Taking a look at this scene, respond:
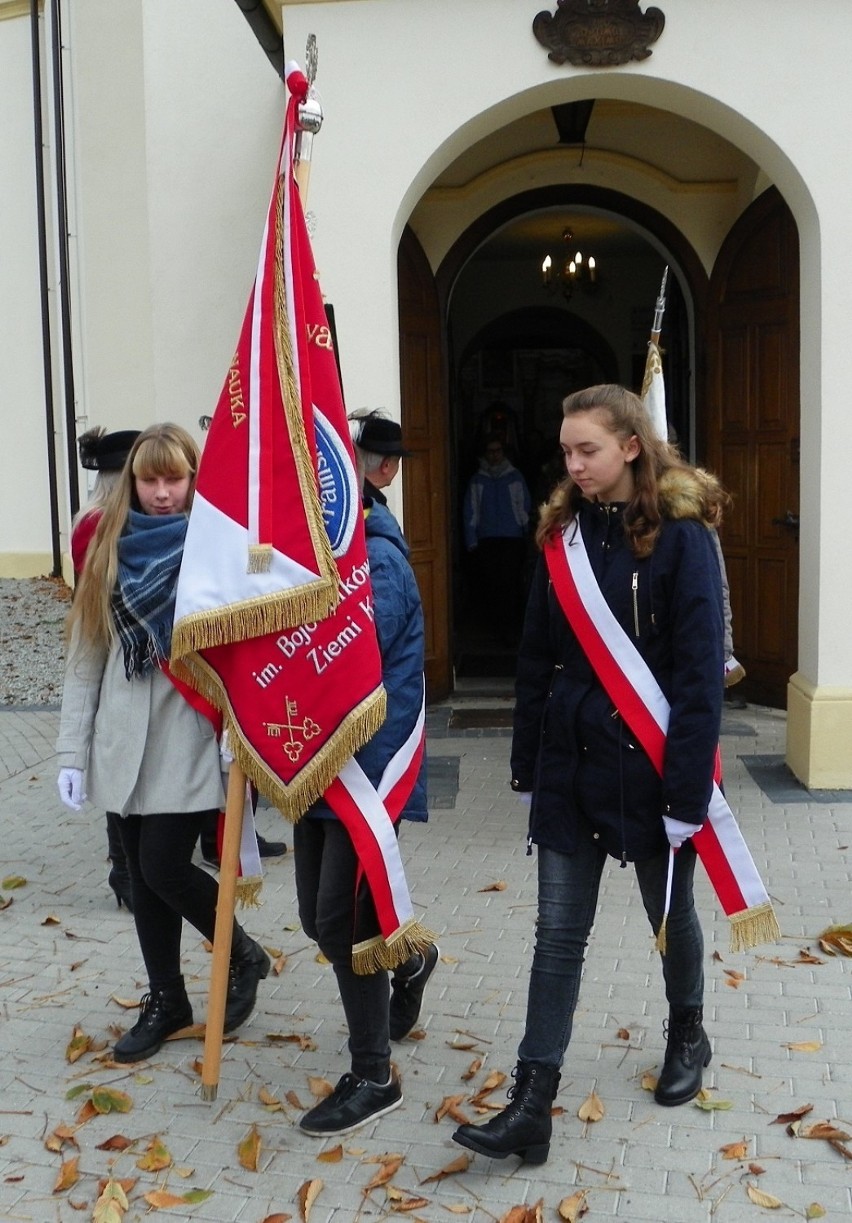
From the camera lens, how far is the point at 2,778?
704cm

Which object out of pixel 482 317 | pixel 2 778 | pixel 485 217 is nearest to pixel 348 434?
pixel 2 778

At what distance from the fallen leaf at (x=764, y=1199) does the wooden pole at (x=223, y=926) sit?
4.45ft

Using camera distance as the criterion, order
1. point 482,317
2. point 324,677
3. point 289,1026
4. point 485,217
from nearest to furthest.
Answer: point 324,677 → point 289,1026 → point 485,217 → point 482,317

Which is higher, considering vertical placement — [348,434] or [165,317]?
[165,317]

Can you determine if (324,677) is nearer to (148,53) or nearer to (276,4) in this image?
(276,4)

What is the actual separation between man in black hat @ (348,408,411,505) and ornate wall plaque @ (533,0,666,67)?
3.41 m

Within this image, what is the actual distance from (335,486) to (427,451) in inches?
206

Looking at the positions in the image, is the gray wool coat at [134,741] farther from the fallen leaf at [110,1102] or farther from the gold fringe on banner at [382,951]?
the fallen leaf at [110,1102]

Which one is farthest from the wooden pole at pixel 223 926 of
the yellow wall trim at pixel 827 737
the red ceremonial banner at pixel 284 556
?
the yellow wall trim at pixel 827 737

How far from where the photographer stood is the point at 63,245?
10.6 m

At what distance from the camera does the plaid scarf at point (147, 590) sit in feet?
11.4

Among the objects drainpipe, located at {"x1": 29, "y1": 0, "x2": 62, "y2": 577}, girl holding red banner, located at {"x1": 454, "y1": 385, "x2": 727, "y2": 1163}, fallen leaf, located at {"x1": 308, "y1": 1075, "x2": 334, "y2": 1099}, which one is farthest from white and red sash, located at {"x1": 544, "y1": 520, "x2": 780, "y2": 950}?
drainpipe, located at {"x1": 29, "y1": 0, "x2": 62, "y2": 577}

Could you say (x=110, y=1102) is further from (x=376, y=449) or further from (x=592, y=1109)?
(x=376, y=449)

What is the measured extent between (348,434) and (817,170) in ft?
12.5
